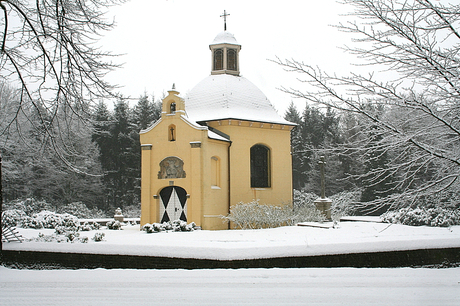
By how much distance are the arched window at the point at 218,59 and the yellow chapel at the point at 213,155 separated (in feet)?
4.22

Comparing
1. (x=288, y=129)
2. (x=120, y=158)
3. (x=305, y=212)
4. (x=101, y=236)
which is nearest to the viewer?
(x=101, y=236)

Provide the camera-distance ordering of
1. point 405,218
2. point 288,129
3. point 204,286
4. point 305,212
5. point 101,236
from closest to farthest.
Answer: point 204,286, point 101,236, point 405,218, point 305,212, point 288,129

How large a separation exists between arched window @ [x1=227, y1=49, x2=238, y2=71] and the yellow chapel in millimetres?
1285

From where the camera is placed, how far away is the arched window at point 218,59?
85.3 ft

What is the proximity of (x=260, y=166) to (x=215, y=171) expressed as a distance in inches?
122

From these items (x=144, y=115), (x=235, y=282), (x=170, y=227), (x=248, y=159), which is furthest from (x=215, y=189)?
(x=144, y=115)

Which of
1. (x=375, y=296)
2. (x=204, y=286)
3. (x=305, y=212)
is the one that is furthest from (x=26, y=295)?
(x=305, y=212)

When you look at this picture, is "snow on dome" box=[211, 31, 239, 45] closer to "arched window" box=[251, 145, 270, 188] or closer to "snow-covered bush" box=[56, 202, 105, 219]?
"arched window" box=[251, 145, 270, 188]

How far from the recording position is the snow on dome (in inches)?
1019

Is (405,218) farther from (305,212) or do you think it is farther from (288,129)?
(288,129)

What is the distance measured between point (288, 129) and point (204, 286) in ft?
53.6

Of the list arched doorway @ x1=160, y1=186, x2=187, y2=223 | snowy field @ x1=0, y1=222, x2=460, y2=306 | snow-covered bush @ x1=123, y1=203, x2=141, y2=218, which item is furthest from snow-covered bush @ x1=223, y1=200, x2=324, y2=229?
snow-covered bush @ x1=123, y1=203, x2=141, y2=218

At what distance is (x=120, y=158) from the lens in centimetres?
4031

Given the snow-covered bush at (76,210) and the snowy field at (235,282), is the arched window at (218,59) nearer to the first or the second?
the snow-covered bush at (76,210)
